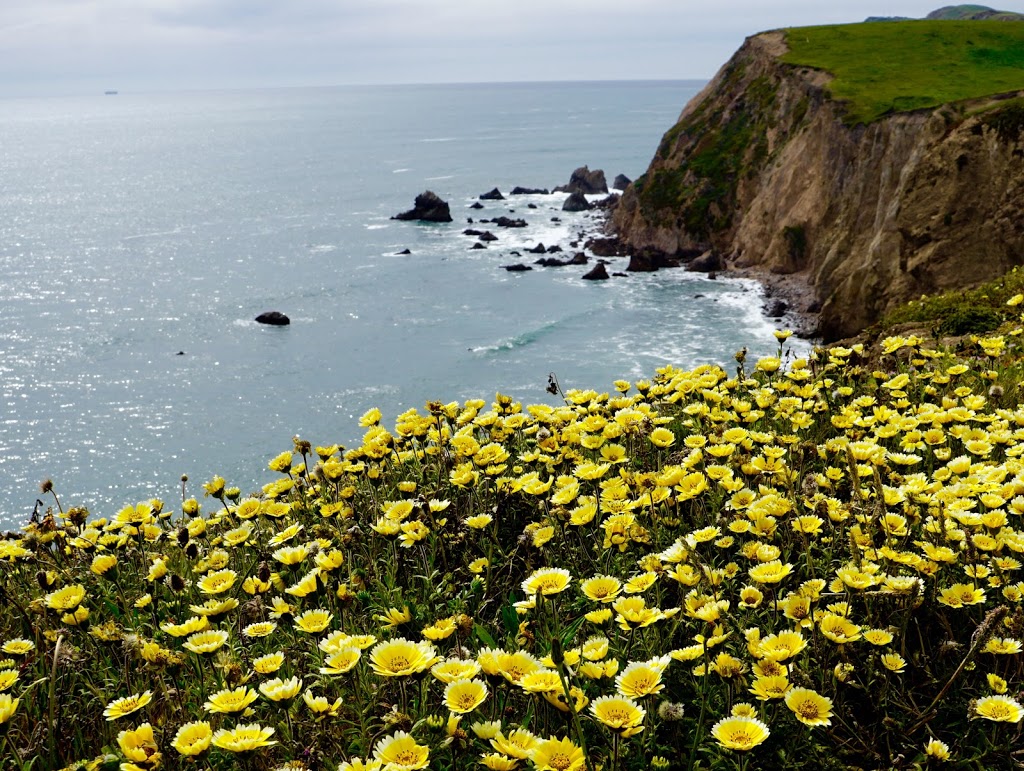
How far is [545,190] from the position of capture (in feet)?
301

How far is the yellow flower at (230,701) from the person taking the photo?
277 cm

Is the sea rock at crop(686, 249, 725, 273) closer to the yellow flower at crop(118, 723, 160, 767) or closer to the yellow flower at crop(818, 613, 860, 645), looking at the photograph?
the yellow flower at crop(818, 613, 860, 645)

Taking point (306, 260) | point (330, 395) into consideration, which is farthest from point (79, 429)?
point (306, 260)

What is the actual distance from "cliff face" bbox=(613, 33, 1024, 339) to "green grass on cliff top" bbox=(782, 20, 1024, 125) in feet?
5.02

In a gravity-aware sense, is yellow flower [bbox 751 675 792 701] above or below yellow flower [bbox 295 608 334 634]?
above

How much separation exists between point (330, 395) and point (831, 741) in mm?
35425

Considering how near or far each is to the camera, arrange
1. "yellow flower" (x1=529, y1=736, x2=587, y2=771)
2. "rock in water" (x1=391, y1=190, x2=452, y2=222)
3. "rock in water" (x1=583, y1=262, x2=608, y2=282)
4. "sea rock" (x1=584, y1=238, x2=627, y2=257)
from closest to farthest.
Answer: "yellow flower" (x1=529, y1=736, x2=587, y2=771) → "rock in water" (x1=583, y1=262, x2=608, y2=282) → "sea rock" (x1=584, y1=238, x2=627, y2=257) → "rock in water" (x1=391, y1=190, x2=452, y2=222)

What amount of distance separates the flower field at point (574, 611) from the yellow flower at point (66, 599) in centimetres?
2

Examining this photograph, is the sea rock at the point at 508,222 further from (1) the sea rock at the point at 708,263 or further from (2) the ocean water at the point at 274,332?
(1) the sea rock at the point at 708,263

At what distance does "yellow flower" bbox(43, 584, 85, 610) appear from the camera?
13.0ft

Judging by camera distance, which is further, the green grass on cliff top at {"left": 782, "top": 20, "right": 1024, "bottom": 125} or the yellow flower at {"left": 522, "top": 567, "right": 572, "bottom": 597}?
the green grass on cliff top at {"left": 782, "top": 20, "right": 1024, "bottom": 125}

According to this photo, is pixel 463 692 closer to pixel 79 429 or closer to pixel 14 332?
pixel 79 429

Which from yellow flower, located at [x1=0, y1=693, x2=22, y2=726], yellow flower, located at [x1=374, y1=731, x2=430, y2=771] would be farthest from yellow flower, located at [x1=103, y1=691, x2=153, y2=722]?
yellow flower, located at [x1=374, y1=731, x2=430, y2=771]

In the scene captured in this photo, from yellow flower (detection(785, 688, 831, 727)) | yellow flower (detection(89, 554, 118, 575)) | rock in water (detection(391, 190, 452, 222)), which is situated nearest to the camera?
yellow flower (detection(785, 688, 831, 727))
